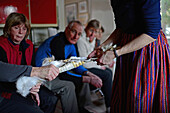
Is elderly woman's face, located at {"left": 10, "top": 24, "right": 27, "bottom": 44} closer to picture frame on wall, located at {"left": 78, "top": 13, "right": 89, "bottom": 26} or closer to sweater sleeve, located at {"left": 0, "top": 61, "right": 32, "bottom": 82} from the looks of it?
sweater sleeve, located at {"left": 0, "top": 61, "right": 32, "bottom": 82}

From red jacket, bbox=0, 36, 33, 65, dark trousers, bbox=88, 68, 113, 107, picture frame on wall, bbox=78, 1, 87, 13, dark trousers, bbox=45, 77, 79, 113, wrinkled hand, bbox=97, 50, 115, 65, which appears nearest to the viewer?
wrinkled hand, bbox=97, 50, 115, 65

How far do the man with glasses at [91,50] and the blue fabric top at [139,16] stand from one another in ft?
4.08

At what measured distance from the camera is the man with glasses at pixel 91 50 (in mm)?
2330

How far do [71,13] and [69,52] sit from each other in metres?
3.99

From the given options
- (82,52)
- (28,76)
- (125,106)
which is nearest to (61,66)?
(28,76)

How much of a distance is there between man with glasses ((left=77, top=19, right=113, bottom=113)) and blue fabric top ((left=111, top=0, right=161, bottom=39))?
49.0 inches

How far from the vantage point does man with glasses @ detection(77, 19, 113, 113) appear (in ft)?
7.64

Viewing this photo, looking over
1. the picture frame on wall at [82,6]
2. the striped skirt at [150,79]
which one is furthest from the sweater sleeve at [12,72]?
the picture frame on wall at [82,6]

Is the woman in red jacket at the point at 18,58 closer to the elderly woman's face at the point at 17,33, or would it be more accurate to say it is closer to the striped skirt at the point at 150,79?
the elderly woman's face at the point at 17,33

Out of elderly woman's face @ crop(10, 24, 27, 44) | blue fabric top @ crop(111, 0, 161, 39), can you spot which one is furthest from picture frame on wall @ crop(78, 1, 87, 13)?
blue fabric top @ crop(111, 0, 161, 39)

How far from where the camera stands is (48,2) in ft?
10.1

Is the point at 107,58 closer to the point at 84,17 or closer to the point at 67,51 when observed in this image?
the point at 67,51

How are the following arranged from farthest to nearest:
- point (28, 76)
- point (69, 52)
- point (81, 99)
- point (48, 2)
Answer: point (48, 2), point (81, 99), point (69, 52), point (28, 76)

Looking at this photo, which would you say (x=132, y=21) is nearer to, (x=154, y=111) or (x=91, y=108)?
(x=154, y=111)
